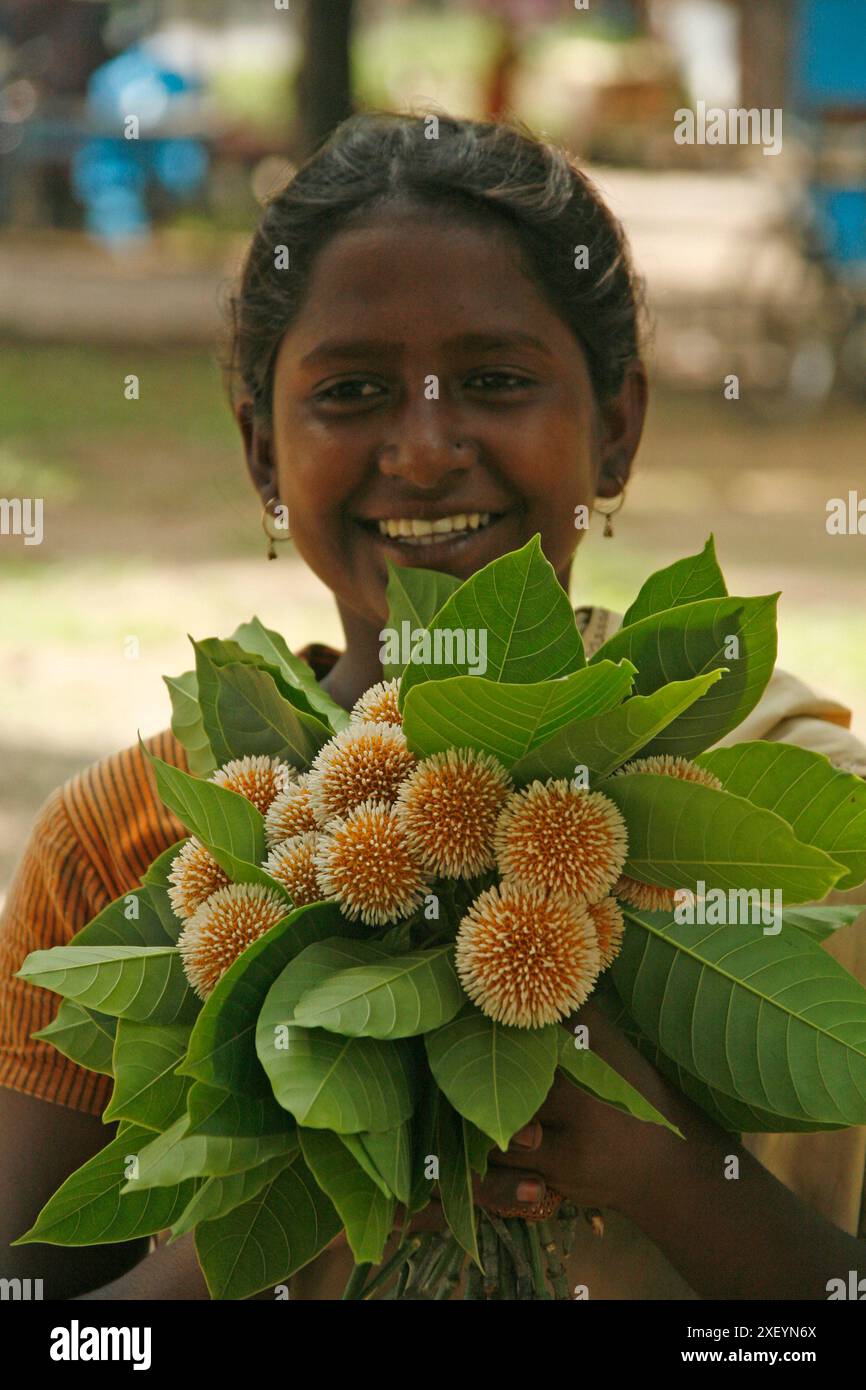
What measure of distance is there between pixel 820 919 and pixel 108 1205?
0.58 m

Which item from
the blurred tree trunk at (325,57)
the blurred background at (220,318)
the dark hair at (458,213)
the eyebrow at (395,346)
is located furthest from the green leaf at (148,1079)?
the blurred tree trunk at (325,57)

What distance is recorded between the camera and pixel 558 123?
1928 centimetres

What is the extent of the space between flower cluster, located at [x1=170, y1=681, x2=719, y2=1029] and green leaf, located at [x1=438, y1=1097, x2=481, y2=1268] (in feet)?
0.33

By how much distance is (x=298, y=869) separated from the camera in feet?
4.00

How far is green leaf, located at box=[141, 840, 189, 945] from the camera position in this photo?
1.31 m

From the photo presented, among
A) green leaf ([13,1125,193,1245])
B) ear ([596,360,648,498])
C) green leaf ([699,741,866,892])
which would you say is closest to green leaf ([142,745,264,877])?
green leaf ([13,1125,193,1245])

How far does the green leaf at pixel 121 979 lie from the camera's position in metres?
1.22

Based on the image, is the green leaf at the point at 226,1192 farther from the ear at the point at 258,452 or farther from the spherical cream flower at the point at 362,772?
the ear at the point at 258,452

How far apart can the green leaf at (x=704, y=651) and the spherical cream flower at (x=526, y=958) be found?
0.16 m

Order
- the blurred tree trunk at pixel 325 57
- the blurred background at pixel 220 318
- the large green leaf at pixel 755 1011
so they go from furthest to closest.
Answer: the blurred tree trunk at pixel 325 57 < the blurred background at pixel 220 318 < the large green leaf at pixel 755 1011

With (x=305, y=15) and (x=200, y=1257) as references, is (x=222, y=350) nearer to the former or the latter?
(x=200, y=1257)

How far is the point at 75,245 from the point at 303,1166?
48.1ft

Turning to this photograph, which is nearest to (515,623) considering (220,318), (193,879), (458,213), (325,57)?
(193,879)

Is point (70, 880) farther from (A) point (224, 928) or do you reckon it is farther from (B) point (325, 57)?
(B) point (325, 57)
